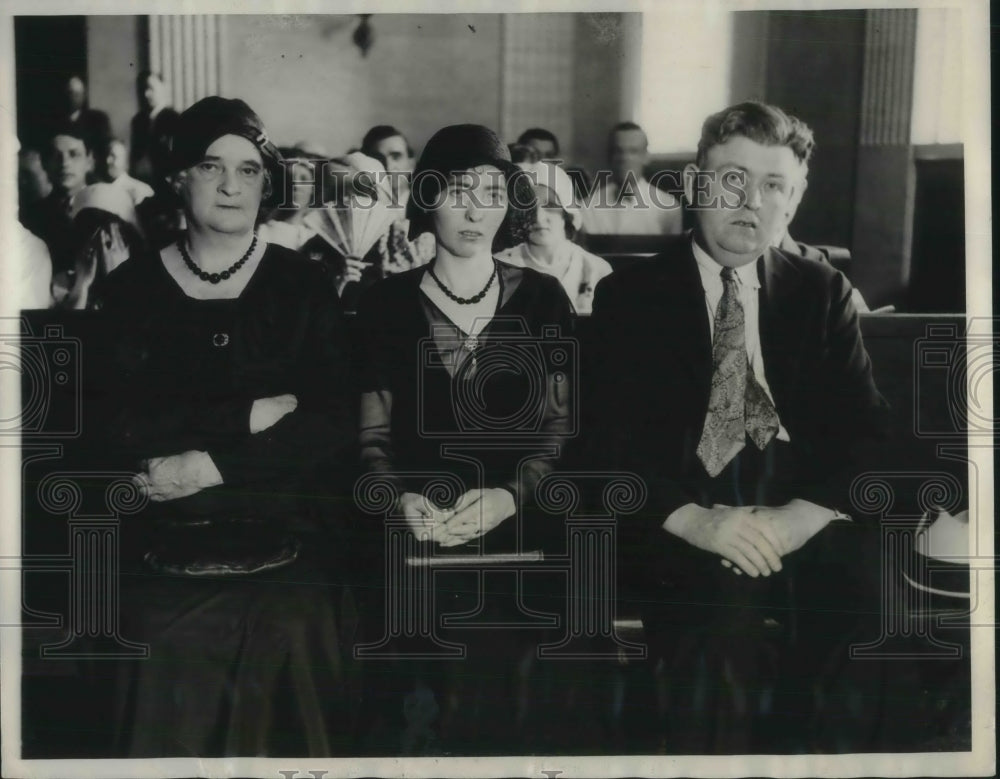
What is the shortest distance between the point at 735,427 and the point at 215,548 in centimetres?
128

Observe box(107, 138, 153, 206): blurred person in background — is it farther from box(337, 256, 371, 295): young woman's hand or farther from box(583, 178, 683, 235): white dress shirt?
box(583, 178, 683, 235): white dress shirt

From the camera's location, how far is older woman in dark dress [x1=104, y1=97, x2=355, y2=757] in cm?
213

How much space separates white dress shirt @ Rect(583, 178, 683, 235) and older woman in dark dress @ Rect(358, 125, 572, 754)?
157 mm

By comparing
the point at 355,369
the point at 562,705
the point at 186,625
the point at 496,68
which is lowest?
the point at 562,705

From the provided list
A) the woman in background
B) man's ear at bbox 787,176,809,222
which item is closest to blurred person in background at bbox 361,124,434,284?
the woman in background

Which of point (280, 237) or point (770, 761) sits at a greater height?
point (280, 237)

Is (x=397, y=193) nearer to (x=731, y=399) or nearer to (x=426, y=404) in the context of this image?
(x=426, y=404)

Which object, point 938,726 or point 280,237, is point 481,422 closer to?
point 280,237

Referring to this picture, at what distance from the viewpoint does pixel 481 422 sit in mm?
2156

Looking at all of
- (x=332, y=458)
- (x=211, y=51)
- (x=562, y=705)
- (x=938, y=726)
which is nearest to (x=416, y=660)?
(x=562, y=705)

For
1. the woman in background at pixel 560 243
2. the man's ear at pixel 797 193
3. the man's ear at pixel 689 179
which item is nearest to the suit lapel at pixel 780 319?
the man's ear at pixel 797 193

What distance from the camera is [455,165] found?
2.14 m

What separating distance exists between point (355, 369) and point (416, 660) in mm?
716

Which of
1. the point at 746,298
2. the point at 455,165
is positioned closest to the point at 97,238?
the point at 455,165
